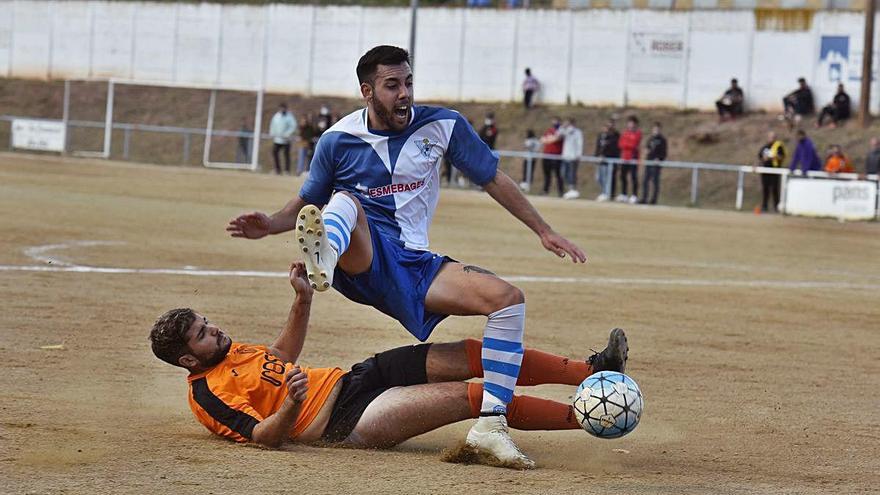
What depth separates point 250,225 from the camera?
20.7ft

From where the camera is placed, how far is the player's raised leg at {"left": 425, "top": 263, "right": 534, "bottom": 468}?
6.27m

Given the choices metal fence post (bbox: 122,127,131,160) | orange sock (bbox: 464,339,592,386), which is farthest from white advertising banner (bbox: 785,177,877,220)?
orange sock (bbox: 464,339,592,386)

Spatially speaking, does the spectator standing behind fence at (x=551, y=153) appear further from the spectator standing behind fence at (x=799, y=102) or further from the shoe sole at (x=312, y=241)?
the shoe sole at (x=312, y=241)

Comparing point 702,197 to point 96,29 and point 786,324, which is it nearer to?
point 786,324

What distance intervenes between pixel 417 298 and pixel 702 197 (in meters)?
30.6

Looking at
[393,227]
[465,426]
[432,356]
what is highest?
[393,227]

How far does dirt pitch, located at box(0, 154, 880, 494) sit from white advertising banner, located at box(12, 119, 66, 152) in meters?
22.4

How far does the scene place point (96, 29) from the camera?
177ft

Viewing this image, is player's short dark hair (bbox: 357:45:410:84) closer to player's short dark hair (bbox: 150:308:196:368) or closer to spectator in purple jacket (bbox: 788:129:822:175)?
player's short dark hair (bbox: 150:308:196:368)

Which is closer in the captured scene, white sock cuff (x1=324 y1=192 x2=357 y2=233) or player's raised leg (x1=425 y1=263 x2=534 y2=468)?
white sock cuff (x1=324 y1=192 x2=357 y2=233)

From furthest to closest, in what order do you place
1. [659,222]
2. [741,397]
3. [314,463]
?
1. [659,222]
2. [741,397]
3. [314,463]

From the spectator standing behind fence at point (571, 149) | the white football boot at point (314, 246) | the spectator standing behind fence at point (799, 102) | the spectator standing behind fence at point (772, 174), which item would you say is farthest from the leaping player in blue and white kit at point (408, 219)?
the spectator standing behind fence at point (799, 102)

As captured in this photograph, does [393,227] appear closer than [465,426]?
Yes

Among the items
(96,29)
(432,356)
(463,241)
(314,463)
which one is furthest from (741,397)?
(96,29)
